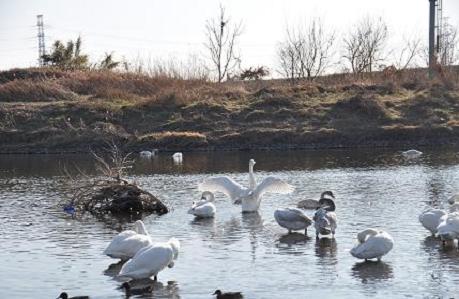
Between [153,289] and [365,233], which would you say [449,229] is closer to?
[365,233]

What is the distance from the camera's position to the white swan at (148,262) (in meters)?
12.2

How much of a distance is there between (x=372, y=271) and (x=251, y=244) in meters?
2.95

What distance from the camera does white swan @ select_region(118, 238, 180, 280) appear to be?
40.1 feet

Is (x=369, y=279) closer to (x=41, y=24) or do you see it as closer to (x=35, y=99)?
(x=35, y=99)

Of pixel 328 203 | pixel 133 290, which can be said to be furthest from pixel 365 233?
pixel 328 203

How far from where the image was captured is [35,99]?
158 ft

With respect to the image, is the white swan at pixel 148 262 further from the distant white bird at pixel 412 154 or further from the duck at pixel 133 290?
the distant white bird at pixel 412 154

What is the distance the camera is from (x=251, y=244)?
50.3ft

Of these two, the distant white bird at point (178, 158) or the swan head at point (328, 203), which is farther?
the distant white bird at point (178, 158)

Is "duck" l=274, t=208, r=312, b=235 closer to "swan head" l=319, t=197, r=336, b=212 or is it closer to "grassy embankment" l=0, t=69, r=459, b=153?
"swan head" l=319, t=197, r=336, b=212

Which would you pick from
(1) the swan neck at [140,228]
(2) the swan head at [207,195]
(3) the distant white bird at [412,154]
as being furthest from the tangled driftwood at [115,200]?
(3) the distant white bird at [412,154]

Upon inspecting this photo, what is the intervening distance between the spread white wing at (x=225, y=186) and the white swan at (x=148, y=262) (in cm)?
709

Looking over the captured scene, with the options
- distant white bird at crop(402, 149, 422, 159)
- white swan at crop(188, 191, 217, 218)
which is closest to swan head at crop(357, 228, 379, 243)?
white swan at crop(188, 191, 217, 218)

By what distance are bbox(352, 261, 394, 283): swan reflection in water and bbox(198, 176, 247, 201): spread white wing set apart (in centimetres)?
638
